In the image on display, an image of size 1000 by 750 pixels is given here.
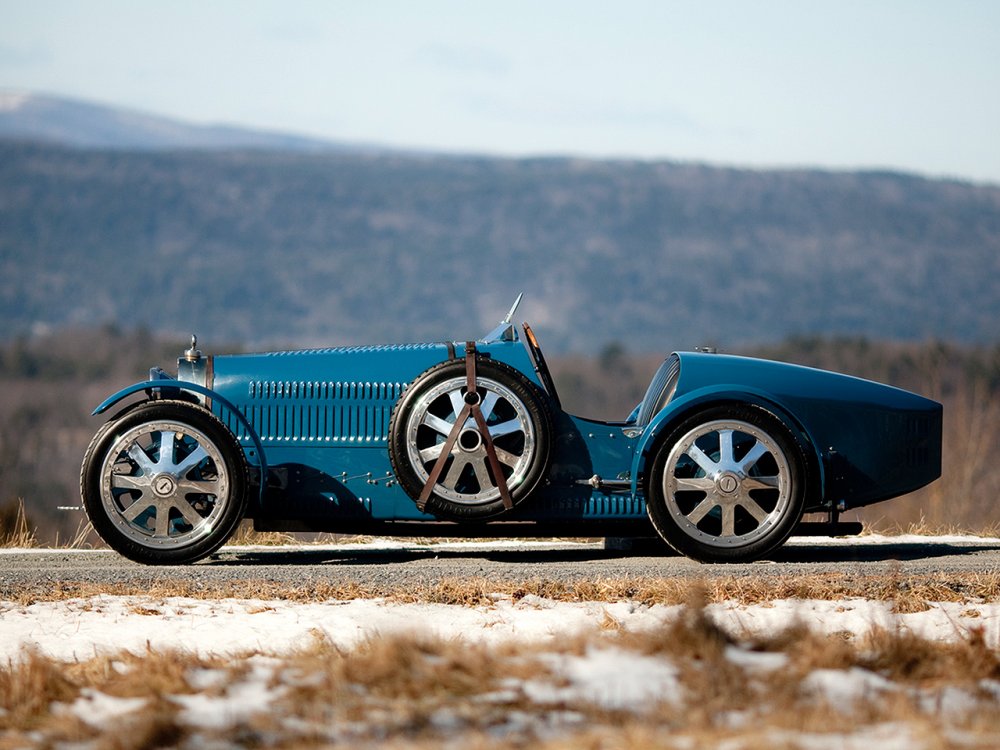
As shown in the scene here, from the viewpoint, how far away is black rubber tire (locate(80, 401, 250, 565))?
Answer: 987cm

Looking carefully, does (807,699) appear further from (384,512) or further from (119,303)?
(119,303)

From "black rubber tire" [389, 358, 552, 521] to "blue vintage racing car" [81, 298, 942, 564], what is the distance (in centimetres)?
1

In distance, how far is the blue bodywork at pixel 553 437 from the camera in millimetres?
10102

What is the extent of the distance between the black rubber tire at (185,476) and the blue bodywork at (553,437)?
207mm

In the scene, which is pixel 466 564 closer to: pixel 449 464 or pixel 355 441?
pixel 449 464

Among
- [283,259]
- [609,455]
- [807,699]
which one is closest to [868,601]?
[609,455]

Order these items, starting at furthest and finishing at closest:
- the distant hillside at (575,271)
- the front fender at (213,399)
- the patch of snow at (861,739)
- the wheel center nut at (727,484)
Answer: the distant hillside at (575,271) < the front fender at (213,399) < the wheel center nut at (727,484) < the patch of snow at (861,739)

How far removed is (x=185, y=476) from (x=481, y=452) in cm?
185

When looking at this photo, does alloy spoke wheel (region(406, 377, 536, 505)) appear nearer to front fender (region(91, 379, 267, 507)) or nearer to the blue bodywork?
the blue bodywork

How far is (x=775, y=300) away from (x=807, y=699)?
550ft

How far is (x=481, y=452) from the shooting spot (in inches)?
391

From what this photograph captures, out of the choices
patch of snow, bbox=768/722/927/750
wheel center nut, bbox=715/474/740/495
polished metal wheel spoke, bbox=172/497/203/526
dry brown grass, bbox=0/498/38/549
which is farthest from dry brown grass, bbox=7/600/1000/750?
dry brown grass, bbox=0/498/38/549

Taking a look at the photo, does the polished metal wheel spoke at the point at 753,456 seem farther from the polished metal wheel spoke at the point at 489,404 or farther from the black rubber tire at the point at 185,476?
the black rubber tire at the point at 185,476

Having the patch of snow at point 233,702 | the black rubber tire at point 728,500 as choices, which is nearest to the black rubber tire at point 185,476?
the black rubber tire at point 728,500
